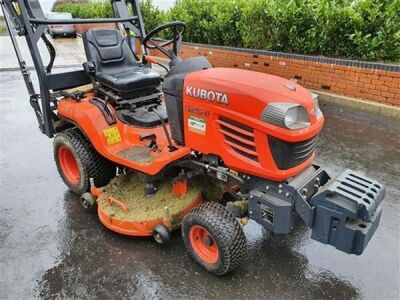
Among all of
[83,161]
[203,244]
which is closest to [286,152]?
[203,244]

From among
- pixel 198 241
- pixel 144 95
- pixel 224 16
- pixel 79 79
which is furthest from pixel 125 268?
pixel 224 16

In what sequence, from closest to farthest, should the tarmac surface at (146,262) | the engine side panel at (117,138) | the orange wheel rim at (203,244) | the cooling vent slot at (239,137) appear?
the cooling vent slot at (239,137) < the tarmac surface at (146,262) < the orange wheel rim at (203,244) < the engine side panel at (117,138)

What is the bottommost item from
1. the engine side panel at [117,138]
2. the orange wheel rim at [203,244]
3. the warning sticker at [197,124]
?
the orange wheel rim at [203,244]

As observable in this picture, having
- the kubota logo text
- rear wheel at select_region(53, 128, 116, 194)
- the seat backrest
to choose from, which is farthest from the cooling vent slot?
the seat backrest

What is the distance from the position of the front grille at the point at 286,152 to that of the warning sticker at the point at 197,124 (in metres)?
0.49

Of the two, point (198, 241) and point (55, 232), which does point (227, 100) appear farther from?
point (55, 232)

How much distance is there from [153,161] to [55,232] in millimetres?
1076

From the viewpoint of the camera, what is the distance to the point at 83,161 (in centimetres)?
336

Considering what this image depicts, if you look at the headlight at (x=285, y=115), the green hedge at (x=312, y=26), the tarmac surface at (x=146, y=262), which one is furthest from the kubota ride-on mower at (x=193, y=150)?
the green hedge at (x=312, y=26)

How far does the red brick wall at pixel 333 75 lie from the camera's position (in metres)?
5.55

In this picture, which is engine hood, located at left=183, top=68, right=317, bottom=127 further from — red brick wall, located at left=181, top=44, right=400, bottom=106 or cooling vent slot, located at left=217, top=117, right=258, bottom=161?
red brick wall, located at left=181, top=44, right=400, bottom=106

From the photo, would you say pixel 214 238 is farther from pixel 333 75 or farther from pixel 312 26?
pixel 312 26

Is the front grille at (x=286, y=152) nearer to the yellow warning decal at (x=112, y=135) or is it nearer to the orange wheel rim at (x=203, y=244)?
the orange wheel rim at (x=203, y=244)

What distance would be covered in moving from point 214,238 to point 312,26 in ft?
16.6
